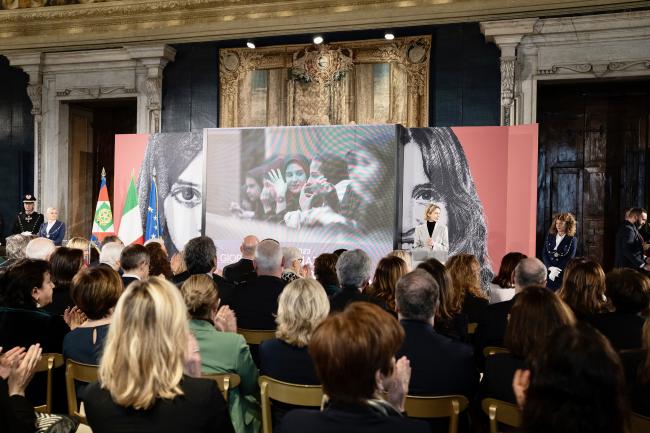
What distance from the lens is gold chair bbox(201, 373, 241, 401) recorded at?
9.86 ft

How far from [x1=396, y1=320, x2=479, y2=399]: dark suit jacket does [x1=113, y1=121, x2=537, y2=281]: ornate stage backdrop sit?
596 centimetres

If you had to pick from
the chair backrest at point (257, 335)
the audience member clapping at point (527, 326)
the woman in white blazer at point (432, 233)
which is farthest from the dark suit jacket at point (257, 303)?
the woman in white blazer at point (432, 233)

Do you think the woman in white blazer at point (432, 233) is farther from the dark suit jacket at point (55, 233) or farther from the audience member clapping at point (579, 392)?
the audience member clapping at point (579, 392)

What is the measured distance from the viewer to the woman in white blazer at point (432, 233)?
8.62 meters

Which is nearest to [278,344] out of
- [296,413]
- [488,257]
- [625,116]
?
[296,413]

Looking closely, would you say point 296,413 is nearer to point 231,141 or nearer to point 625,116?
point 231,141

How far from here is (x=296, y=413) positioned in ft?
6.61

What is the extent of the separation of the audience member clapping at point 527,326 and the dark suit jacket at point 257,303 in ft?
7.05

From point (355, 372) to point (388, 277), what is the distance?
2.67 m

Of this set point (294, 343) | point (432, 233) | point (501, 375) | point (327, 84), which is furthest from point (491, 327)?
point (327, 84)

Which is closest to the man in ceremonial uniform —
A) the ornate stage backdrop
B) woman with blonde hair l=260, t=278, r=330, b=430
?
the ornate stage backdrop

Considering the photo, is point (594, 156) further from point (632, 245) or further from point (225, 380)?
point (225, 380)

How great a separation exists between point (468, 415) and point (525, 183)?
619 centimetres

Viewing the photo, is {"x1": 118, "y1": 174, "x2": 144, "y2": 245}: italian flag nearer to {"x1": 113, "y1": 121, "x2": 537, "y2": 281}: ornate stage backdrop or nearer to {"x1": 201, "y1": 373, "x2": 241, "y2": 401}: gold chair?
{"x1": 113, "y1": 121, "x2": 537, "y2": 281}: ornate stage backdrop
